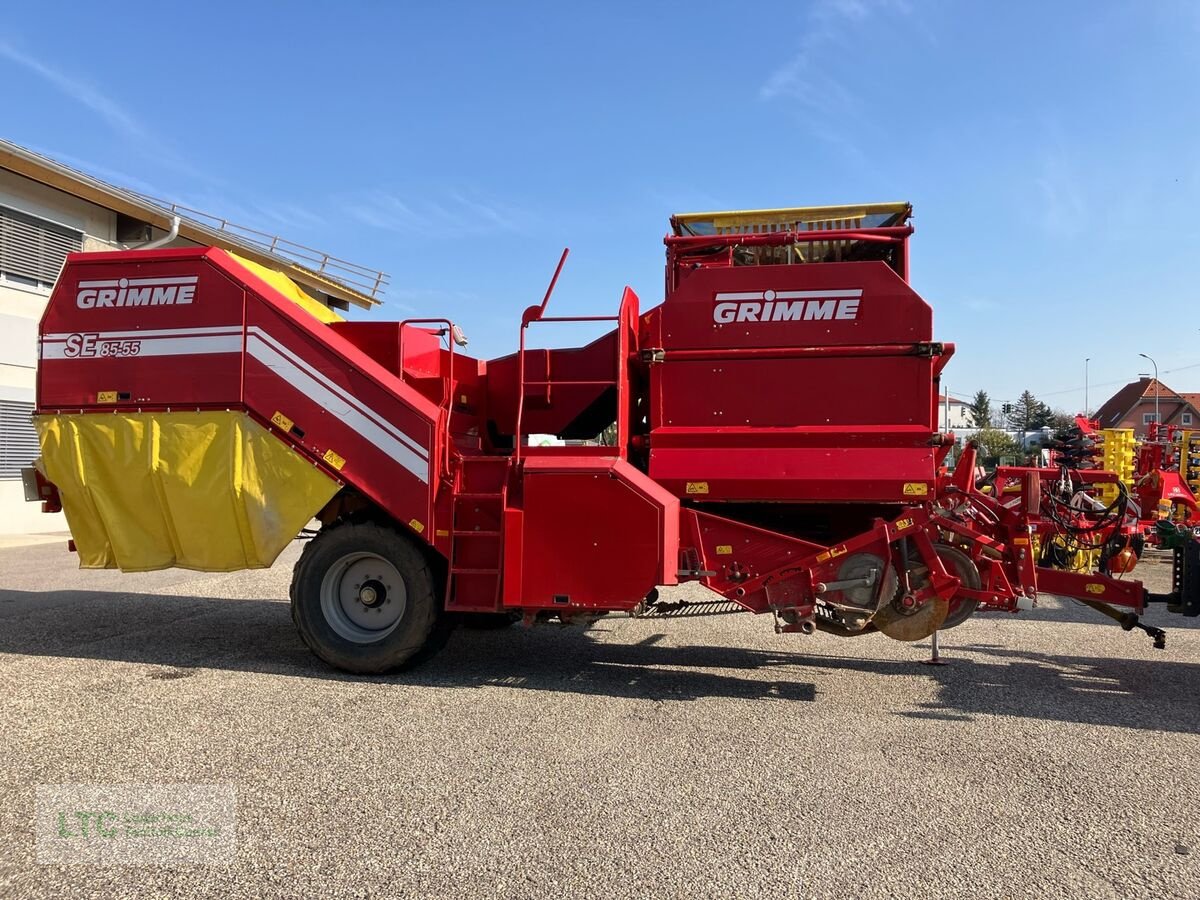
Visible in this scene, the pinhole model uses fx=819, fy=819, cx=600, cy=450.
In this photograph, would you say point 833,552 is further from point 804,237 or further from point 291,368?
point 291,368

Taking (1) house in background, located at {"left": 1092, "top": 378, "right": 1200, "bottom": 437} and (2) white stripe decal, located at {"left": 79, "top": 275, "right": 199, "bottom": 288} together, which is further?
(1) house in background, located at {"left": 1092, "top": 378, "right": 1200, "bottom": 437}

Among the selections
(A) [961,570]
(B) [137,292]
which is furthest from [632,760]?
(B) [137,292]

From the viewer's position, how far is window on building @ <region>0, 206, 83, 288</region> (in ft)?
47.7

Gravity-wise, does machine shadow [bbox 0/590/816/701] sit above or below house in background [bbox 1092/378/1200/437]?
below

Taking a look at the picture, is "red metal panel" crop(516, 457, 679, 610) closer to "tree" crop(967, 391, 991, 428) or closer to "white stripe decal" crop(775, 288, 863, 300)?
"white stripe decal" crop(775, 288, 863, 300)

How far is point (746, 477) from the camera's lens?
557cm

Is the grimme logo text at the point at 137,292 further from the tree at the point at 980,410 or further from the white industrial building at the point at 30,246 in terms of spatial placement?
the tree at the point at 980,410

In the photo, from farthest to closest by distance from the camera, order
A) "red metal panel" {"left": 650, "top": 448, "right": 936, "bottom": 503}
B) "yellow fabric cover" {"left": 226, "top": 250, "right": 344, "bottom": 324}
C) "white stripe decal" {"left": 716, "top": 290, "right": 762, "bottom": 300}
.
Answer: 1. "yellow fabric cover" {"left": 226, "top": 250, "right": 344, "bottom": 324}
2. "white stripe decal" {"left": 716, "top": 290, "right": 762, "bottom": 300}
3. "red metal panel" {"left": 650, "top": 448, "right": 936, "bottom": 503}

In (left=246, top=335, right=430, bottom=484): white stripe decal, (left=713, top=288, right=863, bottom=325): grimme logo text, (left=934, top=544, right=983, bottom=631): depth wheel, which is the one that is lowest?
(left=934, top=544, right=983, bottom=631): depth wheel

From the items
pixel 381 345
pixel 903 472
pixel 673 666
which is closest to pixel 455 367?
pixel 381 345

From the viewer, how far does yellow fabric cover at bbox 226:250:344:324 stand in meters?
6.04

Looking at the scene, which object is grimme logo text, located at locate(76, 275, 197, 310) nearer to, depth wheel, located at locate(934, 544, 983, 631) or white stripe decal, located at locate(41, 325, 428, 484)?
white stripe decal, located at locate(41, 325, 428, 484)

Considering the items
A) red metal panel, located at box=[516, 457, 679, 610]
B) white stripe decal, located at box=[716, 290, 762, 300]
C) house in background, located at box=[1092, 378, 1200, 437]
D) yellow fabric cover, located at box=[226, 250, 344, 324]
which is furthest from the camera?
house in background, located at box=[1092, 378, 1200, 437]

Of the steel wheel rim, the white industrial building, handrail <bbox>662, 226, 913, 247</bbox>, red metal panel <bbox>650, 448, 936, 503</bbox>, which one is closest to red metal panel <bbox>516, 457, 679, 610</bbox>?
red metal panel <bbox>650, 448, 936, 503</bbox>
